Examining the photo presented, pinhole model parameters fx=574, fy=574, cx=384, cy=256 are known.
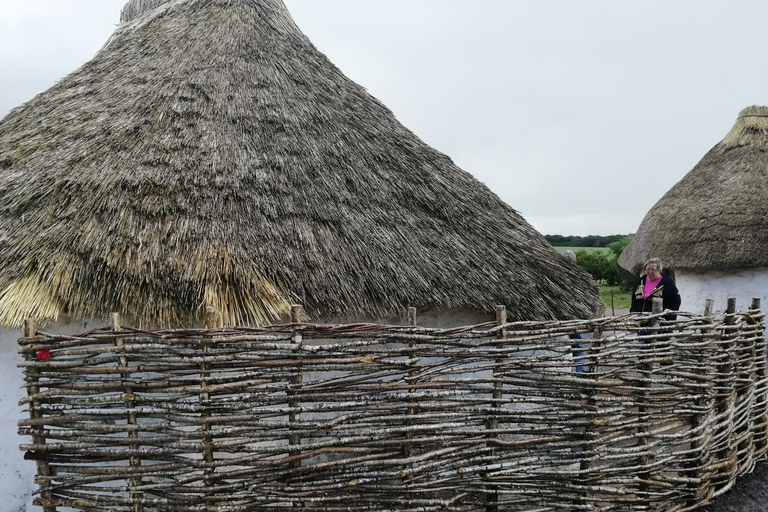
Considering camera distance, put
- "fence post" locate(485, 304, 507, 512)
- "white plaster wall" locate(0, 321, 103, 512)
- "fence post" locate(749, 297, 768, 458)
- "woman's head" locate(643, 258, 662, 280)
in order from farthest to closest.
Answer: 1. "woman's head" locate(643, 258, 662, 280)
2. "fence post" locate(749, 297, 768, 458)
3. "white plaster wall" locate(0, 321, 103, 512)
4. "fence post" locate(485, 304, 507, 512)

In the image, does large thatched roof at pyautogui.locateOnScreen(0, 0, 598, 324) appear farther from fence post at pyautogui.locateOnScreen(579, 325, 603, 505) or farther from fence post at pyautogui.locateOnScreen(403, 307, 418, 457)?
fence post at pyautogui.locateOnScreen(579, 325, 603, 505)

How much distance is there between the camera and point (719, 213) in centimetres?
1077

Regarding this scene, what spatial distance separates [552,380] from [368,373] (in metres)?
1.21

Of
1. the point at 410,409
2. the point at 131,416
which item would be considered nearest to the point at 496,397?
the point at 410,409

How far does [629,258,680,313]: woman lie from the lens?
5965 millimetres

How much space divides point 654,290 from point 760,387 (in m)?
1.28

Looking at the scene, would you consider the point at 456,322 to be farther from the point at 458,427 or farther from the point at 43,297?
the point at 43,297

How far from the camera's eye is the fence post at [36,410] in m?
3.25

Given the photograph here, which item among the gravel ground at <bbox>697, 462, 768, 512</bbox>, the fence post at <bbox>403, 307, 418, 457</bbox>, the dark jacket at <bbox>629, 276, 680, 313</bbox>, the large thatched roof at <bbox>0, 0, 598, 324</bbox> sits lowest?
the gravel ground at <bbox>697, 462, 768, 512</bbox>

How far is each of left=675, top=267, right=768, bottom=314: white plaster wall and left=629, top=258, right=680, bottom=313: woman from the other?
4.76 meters

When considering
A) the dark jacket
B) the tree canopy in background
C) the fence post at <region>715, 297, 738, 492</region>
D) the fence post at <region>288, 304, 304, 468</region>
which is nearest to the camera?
the fence post at <region>288, 304, 304, 468</region>

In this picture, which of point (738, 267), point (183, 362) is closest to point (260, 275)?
point (183, 362)

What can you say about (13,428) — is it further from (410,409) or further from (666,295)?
(666,295)

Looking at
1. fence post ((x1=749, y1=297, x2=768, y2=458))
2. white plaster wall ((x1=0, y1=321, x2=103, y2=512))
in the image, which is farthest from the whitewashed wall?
fence post ((x1=749, y1=297, x2=768, y2=458))
